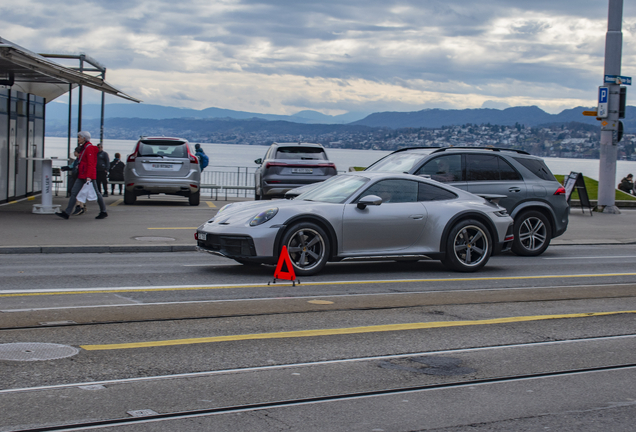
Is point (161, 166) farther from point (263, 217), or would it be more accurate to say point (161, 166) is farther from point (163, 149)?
point (263, 217)

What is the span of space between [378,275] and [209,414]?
597 centimetres

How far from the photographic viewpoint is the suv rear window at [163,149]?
20.8 metres

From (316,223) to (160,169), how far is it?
39.0 ft

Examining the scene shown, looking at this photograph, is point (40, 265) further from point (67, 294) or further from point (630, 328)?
point (630, 328)

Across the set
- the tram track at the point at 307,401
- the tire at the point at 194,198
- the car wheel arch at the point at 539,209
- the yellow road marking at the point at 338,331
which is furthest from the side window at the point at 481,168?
the tire at the point at 194,198

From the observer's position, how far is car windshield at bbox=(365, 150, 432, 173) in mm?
12742

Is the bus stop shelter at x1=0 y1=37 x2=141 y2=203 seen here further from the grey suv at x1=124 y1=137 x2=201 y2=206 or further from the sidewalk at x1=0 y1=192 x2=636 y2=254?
the grey suv at x1=124 y1=137 x2=201 y2=206

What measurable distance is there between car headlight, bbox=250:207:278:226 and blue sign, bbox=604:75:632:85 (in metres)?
15.5

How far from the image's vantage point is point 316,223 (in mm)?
9703

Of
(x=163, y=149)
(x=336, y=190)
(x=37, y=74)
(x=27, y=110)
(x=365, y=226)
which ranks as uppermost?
(x=37, y=74)

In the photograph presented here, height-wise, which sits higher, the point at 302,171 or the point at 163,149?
the point at 163,149

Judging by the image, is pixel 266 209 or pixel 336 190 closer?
pixel 266 209

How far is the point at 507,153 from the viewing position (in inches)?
522

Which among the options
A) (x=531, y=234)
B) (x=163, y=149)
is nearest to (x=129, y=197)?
(x=163, y=149)
